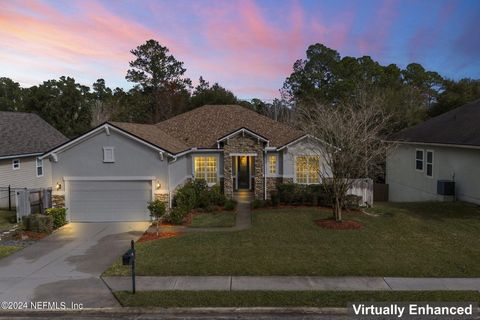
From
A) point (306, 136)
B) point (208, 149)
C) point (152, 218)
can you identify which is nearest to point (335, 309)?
point (152, 218)

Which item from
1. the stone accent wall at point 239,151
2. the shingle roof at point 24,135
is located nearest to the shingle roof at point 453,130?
the stone accent wall at point 239,151

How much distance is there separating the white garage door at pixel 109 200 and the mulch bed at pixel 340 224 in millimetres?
8442

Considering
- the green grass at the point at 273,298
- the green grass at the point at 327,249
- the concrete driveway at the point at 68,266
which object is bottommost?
the concrete driveway at the point at 68,266

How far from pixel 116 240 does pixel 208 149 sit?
30.9 ft

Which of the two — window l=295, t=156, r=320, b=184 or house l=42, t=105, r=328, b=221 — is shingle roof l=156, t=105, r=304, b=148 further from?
window l=295, t=156, r=320, b=184

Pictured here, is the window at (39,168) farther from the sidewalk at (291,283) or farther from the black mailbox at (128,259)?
the black mailbox at (128,259)

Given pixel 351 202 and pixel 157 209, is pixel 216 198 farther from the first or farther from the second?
pixel 351 202

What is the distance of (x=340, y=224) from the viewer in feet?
49.0

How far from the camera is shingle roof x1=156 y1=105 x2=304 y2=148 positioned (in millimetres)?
23141

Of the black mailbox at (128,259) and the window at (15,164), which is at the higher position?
the window at (15,164)

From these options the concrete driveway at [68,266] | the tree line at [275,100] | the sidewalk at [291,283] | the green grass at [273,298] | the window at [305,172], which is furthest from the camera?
the tree line at [275,100]

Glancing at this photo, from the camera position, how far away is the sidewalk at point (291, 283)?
8.84 m

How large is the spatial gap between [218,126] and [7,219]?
1369 centimetres

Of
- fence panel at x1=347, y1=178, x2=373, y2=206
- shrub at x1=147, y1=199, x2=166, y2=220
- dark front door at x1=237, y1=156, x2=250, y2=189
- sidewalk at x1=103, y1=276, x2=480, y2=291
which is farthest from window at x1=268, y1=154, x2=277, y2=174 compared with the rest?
sidewalk at x1=103, y1=276, x2=480, y2=291
